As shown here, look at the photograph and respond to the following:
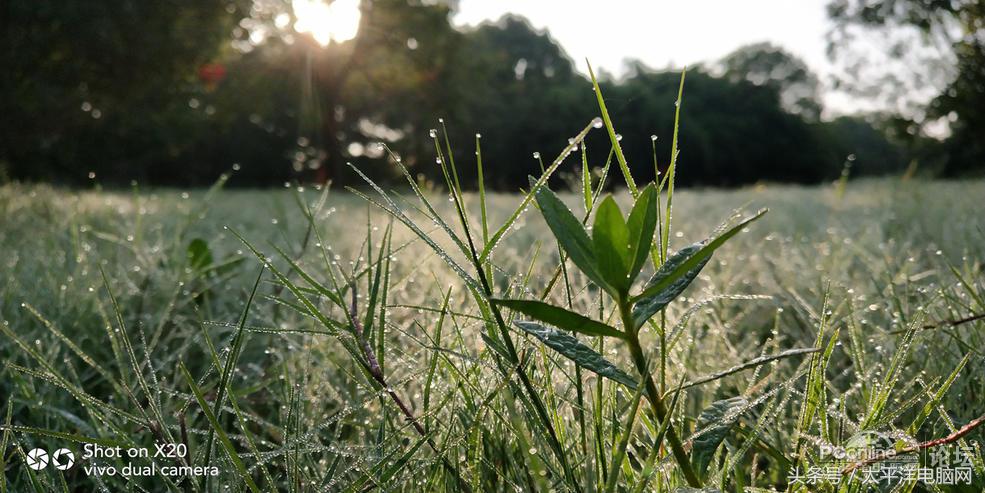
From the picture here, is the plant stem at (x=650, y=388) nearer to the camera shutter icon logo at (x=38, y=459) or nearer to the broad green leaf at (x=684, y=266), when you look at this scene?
the broad green leaf at (x=684, y=266)

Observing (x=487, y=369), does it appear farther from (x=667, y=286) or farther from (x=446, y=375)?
(x=667, y=286)

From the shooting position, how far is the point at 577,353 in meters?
0.41

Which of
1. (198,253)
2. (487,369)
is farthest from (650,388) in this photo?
(198,253)

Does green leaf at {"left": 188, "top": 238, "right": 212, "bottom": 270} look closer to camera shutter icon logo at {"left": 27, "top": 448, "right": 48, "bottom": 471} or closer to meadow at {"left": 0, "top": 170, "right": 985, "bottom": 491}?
meadow at {"left": 0, "top": 170, "right": 985, "bottom": 491}

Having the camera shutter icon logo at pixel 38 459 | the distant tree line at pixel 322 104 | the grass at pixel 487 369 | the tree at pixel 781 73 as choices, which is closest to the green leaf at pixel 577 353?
the grass at pixel 487 369

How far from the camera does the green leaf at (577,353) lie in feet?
1.32

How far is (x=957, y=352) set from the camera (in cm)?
73

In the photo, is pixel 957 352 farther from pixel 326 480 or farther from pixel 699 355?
pixel 326 480

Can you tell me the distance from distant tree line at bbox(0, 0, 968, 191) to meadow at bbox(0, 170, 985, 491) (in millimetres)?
7345

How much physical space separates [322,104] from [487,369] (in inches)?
743

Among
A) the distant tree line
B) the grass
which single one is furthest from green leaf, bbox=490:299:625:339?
the distant tree line

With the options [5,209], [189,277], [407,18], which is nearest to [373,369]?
[189,277]

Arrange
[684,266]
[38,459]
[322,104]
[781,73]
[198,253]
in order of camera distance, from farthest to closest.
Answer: [781,73] → [322,104] → [198,253] → [38,459] → [684,266]

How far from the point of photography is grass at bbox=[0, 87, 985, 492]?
431 mm
